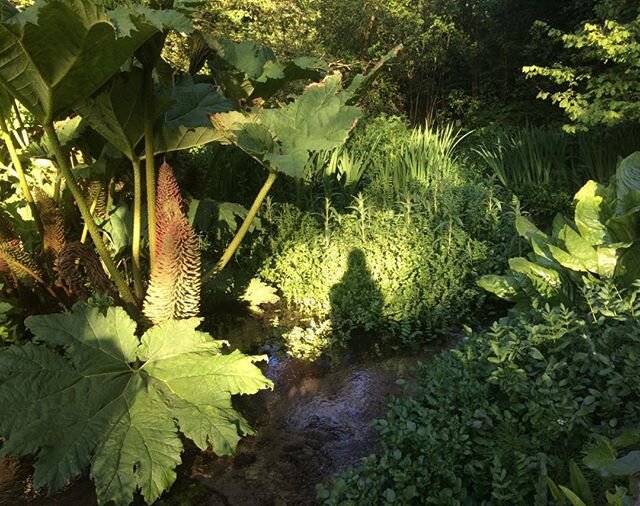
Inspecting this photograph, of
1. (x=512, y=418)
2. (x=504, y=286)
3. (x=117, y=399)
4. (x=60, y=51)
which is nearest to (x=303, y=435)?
(x=117, y=399)

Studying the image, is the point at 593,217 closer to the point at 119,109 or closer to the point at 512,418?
the point at 512,418

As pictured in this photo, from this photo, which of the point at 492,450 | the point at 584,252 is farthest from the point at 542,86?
the point at 492,450

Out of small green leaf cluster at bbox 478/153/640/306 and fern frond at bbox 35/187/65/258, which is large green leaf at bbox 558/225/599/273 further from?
fern frond at bbox 35/187/65/258

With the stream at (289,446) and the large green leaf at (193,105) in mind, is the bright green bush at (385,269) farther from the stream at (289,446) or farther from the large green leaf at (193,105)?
the large green leaf at (193,105)

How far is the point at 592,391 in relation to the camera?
180 centimetres

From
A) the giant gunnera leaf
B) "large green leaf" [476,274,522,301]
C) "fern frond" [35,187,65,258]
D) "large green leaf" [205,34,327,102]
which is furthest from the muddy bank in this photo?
"large green leaf" [205,34,327,102]

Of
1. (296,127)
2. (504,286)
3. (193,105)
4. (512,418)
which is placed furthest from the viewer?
(504,286)

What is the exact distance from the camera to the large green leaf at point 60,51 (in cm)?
198

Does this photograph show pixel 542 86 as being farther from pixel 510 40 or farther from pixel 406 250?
pixel 406 250

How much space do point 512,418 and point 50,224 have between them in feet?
7.42

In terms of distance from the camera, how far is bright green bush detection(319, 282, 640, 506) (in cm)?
174

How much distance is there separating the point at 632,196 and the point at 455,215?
60.6 inches

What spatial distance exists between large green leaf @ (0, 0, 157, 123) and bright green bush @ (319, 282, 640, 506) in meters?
1.73

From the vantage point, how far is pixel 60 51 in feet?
7.02
